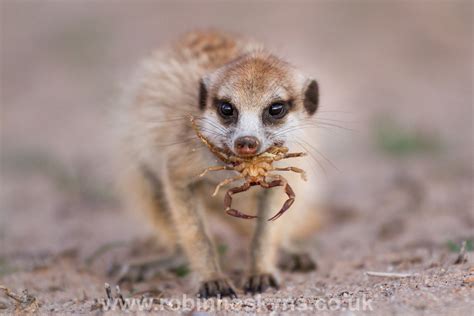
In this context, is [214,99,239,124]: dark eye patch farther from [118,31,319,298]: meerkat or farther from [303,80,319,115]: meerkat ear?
[303,80,319,115]: meerkat ear

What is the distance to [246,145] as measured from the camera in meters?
3.27

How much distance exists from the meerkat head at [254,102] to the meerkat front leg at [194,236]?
1.49ft

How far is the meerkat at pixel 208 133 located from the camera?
360 cm

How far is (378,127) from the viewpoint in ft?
23.7

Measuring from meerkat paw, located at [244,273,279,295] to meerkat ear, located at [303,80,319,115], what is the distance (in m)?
0.98

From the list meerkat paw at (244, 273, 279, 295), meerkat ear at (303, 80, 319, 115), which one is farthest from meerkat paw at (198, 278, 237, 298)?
meerkat ear at (303, 80, 319, 115)

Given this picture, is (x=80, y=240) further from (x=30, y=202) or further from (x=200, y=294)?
(x=200, y=294)

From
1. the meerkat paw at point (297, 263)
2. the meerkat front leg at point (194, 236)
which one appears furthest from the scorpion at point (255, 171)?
the meerkat paw at point (297, 263)

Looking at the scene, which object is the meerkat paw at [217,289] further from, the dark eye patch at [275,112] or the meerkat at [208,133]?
the dark eye patch at [275,112]

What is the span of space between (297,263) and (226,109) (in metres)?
1.37

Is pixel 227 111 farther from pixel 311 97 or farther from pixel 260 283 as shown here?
pixel 260 283

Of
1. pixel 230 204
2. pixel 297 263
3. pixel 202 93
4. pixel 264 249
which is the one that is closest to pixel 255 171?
pixel 230 204

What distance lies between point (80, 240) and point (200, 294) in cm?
165

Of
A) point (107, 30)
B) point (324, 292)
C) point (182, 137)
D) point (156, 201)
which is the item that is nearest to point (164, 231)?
point (156, 201)
